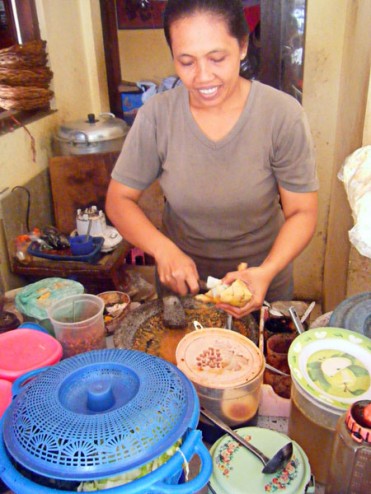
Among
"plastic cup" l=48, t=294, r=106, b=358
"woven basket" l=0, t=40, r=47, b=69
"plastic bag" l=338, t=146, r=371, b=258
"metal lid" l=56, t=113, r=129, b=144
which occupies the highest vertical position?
"woven basket" l=0, t=40, r=47, b=69

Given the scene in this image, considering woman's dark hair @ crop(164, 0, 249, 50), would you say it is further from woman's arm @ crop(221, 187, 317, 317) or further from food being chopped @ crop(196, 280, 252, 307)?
food being chopped @ crop(196, 280, 252, 307)

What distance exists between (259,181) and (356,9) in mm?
1323

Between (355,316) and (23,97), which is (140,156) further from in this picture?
(23,97)

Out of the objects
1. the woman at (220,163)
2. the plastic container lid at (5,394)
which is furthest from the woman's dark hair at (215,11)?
the plastic container lid at (5,394)

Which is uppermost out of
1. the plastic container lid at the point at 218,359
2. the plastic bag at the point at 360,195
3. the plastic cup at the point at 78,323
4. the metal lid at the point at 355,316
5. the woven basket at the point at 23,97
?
the woven basket at the point at 23,97

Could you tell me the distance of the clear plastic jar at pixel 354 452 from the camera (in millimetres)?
722

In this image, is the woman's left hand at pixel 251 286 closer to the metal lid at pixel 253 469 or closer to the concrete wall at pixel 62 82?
the metal lid at pixel 253 469

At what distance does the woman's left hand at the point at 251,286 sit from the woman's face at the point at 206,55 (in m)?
0.54

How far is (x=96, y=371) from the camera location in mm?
850

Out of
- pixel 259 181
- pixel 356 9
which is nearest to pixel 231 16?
pixel 259 181

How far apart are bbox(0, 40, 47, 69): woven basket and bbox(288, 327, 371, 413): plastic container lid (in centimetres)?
213

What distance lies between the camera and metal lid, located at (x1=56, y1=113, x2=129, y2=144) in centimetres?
265

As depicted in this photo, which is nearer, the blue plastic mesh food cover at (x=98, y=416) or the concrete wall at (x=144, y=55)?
the blue plastic mesh food cover at (x=98, y=416)

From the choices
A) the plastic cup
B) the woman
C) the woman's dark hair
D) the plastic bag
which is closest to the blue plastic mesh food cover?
the plastic cup
